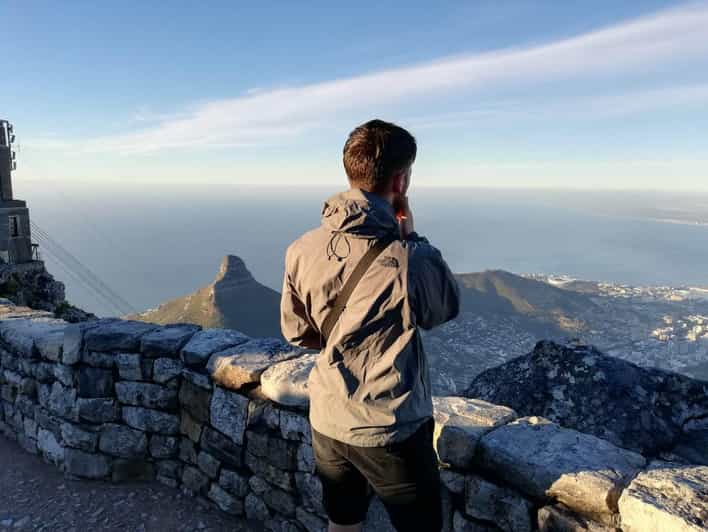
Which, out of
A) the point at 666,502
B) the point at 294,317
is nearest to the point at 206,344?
the point at 294,317

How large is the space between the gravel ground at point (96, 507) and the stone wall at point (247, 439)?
0.11 metres

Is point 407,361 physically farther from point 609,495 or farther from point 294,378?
point 294,378

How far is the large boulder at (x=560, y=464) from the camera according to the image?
218cm

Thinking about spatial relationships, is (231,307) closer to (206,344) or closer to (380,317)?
(206,344)

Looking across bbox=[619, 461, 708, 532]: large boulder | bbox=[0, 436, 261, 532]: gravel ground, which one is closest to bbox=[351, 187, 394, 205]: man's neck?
bbox=[619, 461, 708, 532]: large boulder

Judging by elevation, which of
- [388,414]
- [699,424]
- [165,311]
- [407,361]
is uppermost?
[407,361]

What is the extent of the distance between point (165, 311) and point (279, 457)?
54.7 meters

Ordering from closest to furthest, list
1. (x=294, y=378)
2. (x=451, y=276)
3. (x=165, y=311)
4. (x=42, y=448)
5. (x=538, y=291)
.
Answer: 1. (x=451, y=276)
2. (x=294, y=378)
3. (x=42, y=448)
4. (x=165, y=311)
5. (x=538, y=291)

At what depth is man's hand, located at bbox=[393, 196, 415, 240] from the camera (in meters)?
1.93

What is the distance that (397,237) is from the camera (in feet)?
6.08

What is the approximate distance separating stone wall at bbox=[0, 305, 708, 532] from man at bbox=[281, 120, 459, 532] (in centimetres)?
73

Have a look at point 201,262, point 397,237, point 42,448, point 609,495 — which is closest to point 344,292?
point 397,237

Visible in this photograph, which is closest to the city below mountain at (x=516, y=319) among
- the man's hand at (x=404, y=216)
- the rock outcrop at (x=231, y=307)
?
the rock outcrop at (x=231, y=307)

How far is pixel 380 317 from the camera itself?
1.81 metres
